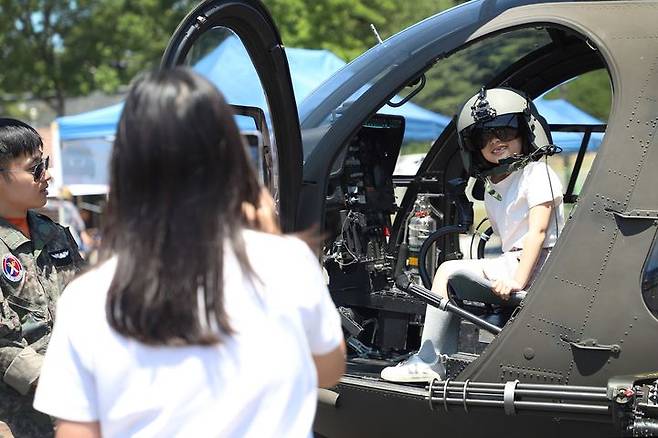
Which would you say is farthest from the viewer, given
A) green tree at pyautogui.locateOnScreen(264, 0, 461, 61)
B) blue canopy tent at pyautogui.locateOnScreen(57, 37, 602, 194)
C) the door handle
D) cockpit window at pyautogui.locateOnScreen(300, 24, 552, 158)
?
green tree at pyautogui.locateOnScreen(264, 0, 461, 61)

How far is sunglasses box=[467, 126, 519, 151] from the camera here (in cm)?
453

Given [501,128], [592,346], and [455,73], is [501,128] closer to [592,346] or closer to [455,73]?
[592,346]

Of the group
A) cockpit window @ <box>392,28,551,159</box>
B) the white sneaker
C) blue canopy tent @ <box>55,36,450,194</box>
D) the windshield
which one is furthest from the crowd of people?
blue canopy tent @ <box>55,36,450,194</box>

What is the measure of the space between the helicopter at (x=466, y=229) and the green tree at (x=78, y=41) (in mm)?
20153

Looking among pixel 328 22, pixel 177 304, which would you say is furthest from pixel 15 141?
pixel 328 22

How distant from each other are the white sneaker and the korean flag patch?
1746 mm

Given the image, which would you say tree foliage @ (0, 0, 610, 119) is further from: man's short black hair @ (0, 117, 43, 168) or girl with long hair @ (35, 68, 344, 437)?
girl with long hair @ (35, 68, 344, 437)

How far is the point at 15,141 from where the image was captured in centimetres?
338

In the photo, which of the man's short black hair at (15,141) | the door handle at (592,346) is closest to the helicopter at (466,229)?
the door handle at (592,346)

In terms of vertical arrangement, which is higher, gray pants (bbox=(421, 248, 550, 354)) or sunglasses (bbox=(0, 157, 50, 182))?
sunglasses (bbox=(0, 157, 50, 182))

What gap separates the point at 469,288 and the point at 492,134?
0.74 meters

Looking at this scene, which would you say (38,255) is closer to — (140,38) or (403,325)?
(403,325)

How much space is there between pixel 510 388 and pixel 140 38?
2284 centimetres

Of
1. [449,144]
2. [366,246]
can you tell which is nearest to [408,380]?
[366,246]
